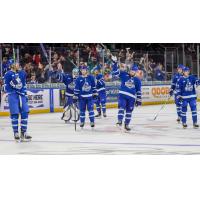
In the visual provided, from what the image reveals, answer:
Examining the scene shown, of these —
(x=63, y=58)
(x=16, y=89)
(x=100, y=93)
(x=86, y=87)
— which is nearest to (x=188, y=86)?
(x=86, y=87)

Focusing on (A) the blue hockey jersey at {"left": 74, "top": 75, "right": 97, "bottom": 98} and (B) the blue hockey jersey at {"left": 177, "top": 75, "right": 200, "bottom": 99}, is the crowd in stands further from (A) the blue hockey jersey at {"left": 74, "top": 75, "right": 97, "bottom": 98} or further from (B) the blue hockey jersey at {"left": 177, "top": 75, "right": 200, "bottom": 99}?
(A) the blue hockey jersey at {"left": 74, "top": 75, "right": 97, "bottom": 98}

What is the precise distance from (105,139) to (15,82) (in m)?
1.92

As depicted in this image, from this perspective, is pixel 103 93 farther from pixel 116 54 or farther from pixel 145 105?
pixel 145 105

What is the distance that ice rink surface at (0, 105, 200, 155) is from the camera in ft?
26.4

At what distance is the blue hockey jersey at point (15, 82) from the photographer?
28.3 ft

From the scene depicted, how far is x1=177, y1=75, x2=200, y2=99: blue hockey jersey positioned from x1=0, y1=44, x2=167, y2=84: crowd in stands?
16.3 feet

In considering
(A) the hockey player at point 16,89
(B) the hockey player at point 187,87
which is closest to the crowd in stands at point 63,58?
(B) the hockey player at point 187,87

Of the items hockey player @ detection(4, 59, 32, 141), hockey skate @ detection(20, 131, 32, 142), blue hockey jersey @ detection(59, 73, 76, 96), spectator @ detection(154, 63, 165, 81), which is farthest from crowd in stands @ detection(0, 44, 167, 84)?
hockey player @ detection(4, 59, 32, 141)

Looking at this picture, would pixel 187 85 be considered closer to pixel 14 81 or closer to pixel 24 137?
pixel 24 137

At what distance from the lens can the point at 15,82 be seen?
8617mm

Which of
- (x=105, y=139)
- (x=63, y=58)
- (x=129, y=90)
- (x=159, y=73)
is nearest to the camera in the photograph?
(x=105, y=139)

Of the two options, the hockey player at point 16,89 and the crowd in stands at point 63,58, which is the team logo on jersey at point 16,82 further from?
the crowd in stands at point 63,58

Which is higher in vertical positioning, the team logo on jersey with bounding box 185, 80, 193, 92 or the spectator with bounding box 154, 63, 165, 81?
the spectator with bounding box 154, 63, 165, 81

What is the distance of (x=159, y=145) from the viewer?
859 cm
